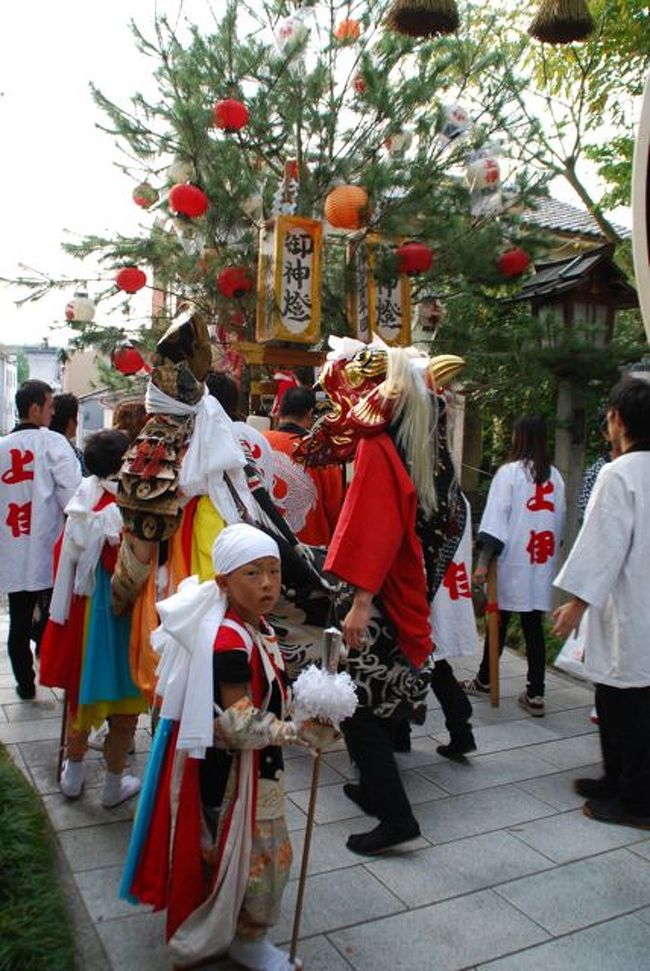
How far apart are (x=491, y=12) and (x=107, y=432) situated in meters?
7.96

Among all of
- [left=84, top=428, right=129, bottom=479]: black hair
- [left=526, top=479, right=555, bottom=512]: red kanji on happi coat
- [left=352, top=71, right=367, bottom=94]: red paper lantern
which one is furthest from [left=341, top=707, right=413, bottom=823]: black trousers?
[left=352, top=71, right=367, bottom=94]: red paper lantern

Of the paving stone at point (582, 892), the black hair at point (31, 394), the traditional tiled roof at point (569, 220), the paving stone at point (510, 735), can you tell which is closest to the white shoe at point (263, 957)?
the paving stone at point (582, 892)

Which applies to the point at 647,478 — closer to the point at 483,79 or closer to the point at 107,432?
the point at 107,432

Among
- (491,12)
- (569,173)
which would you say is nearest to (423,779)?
(569,173)

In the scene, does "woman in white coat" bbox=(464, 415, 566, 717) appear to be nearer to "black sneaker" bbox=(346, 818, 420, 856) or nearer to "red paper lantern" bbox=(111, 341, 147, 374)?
"black sneaker" bbox=(346, 818, 420, 856)

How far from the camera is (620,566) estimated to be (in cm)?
368

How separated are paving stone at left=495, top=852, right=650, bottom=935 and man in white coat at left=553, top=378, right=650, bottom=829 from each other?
17.9 inches

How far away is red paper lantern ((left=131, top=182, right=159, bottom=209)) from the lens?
26.6 feet

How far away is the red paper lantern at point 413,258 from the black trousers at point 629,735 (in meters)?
4.47

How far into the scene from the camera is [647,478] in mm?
3682

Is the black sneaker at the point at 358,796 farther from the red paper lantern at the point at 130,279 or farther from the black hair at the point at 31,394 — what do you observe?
the red paper lantern at the point at 130,279

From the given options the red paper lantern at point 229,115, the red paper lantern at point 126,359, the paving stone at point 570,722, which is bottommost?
the paving stone at point 570,722

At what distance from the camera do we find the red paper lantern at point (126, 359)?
781 centimetres

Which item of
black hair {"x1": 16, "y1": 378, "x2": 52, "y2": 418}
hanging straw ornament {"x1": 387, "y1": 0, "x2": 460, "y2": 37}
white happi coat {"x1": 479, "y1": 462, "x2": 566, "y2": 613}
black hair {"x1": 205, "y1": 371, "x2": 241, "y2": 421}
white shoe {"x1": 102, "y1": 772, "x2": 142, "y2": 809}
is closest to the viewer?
white shoe {"x1": 102, "y1": 772, "x2": 142, "y2": 809}
